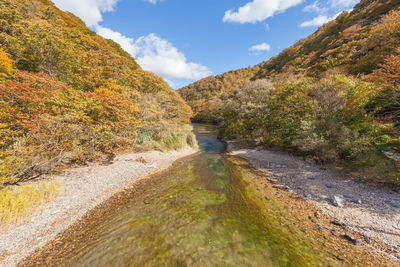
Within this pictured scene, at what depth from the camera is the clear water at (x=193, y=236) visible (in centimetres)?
366

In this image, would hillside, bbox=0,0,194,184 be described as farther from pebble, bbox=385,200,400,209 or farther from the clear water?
pebble, bbox=385,200,400,209

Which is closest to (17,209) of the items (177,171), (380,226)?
(177,171)

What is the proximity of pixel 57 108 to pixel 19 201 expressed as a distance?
174 inches

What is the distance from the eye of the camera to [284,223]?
4.89 m

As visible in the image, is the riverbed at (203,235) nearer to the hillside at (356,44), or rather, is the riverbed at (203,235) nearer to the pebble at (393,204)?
the pebble at (393,204)

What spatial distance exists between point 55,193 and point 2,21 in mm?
15664

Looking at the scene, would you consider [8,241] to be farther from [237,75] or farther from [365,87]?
[237,75]

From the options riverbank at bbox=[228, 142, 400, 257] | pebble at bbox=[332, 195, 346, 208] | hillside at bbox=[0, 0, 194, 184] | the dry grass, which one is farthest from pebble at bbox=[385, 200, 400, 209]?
the dry grass

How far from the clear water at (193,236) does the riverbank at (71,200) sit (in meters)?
1.16

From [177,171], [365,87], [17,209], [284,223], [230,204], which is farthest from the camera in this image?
[177,171]

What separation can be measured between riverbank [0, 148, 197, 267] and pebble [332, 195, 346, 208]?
9.80 m

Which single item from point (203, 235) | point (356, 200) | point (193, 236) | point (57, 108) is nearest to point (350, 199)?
point (356, 200)

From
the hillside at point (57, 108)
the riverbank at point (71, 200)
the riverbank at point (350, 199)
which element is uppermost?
the hillside at point (57, 108)

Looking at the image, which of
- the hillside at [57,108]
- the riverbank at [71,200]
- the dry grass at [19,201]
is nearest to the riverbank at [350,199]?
the riverbank at [71,200]
